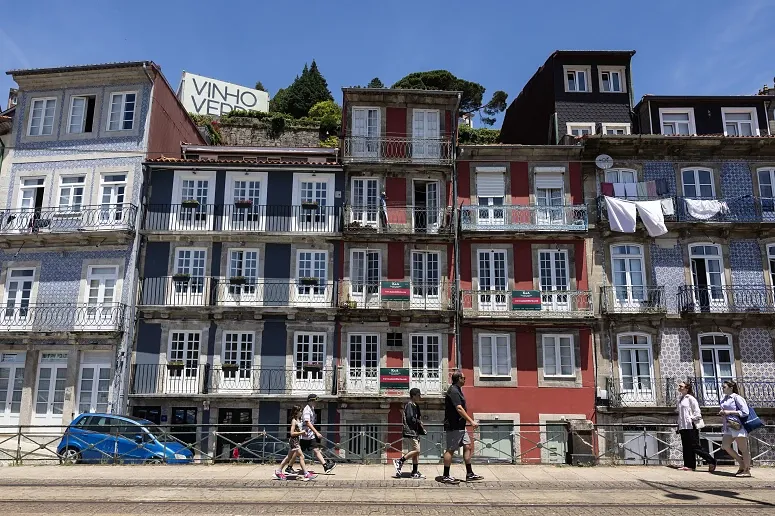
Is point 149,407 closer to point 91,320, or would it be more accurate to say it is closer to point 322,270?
point 91,320

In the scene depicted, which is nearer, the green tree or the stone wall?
the stone wall

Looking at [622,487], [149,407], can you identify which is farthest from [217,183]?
[622,487]

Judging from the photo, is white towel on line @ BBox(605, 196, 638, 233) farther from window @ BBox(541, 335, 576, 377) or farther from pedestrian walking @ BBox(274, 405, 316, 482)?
pedestrian walking @ BBox(274, 405, 316, 482)

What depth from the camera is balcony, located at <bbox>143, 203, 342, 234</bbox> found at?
1129 inches

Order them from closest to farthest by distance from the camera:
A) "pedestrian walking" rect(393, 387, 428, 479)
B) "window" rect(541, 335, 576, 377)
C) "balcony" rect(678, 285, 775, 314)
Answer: "pedestrian walking" rect(393, 387, 428, 479)
"balcony" rect(678, 285, 775, 314)
"window" rect(541, 335, 576, 377)

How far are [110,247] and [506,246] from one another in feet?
54.7

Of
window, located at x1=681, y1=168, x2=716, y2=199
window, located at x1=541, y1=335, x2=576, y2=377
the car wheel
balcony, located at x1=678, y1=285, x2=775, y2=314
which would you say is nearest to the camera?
the car wheel

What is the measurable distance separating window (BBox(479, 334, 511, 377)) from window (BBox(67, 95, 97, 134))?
768 inches

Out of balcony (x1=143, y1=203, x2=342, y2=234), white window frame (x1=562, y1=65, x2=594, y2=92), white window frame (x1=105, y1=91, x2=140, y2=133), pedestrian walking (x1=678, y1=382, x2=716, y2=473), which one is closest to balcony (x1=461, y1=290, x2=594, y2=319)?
balcony (x1=143, y1=203, x2=342, y2=234)

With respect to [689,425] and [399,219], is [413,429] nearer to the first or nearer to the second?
[689,425]

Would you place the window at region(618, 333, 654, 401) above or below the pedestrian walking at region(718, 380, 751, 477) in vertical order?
above

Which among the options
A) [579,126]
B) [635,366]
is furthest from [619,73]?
[635,366]

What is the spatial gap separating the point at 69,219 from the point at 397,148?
46.9 feet

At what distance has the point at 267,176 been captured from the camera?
96.6 ft
